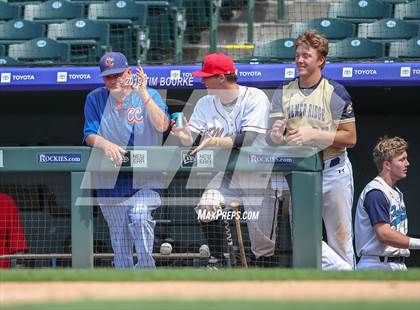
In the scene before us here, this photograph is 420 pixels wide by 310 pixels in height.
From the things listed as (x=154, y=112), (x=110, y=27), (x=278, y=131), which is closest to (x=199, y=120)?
(x=154, y=112)

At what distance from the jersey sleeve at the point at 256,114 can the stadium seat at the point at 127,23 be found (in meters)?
3.82

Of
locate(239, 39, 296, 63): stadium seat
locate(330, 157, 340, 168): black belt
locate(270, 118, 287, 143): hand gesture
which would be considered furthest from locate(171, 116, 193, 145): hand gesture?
locate(239, 39, 296, 63): stadium seat

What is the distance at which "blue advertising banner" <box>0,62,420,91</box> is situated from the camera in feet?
24.1

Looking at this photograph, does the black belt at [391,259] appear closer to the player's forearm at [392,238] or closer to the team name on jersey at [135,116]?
the player's forearm at [392,238]

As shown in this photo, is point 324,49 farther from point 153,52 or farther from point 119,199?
point 153,52

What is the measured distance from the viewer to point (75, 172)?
5.86 meters

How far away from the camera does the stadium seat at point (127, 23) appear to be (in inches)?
395

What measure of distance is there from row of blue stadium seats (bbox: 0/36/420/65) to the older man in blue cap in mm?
2567

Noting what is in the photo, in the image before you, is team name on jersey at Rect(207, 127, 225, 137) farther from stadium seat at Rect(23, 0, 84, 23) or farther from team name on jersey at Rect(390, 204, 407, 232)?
stadium seat at Rect(23, 0, 84, 23)

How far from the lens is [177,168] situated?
585 cm

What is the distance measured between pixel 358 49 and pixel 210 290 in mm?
4965

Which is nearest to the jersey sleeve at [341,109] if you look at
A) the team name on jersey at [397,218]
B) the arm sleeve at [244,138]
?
the arm sleeve at [244,138]

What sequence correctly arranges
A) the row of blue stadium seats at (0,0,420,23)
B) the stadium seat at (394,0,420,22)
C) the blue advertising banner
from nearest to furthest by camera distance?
the blue advertising banner, the stadium seat at (394,0,420,22), the row of blue stadium seats at (0,0,420,23)

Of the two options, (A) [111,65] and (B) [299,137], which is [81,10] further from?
(B) [299,137]
